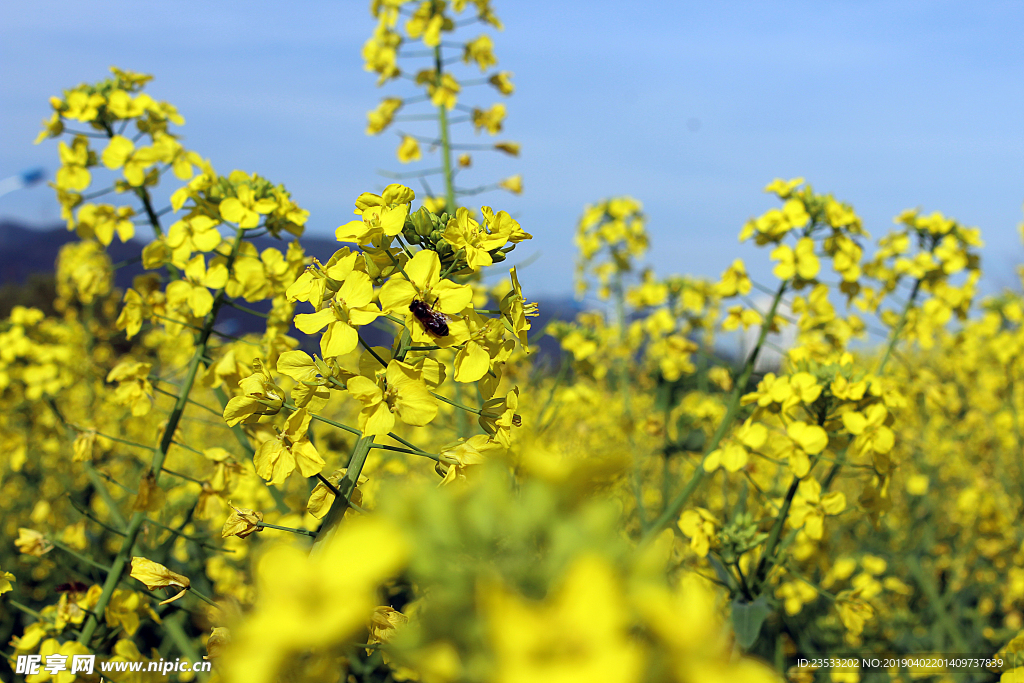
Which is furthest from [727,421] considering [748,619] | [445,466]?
[445,466]

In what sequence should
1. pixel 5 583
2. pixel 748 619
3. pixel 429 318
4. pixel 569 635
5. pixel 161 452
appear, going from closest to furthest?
pixel 569 635 < pixel 429 318 < pixel 5 583 < pixel 161 452 < pixel 748 619

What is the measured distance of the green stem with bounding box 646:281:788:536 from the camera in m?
2.70

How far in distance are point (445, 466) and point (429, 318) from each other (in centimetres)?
32

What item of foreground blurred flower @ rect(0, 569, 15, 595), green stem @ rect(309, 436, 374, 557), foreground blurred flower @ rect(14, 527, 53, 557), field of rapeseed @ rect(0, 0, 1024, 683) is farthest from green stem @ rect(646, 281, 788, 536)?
foreground blurred flower @ rect(14, 527, 53, 557)

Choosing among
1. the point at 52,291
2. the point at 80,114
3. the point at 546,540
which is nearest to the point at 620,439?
the point at 80,114

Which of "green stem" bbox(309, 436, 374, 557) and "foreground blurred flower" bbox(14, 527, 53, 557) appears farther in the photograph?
"foreground blurred flower" bbox(14, 527, 53, 557)

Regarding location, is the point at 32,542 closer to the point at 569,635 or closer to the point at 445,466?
the point at 445,466

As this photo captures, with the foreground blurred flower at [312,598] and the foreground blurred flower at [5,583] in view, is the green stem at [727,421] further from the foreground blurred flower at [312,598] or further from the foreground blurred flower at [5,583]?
the foreground blurred flower at [312,598]

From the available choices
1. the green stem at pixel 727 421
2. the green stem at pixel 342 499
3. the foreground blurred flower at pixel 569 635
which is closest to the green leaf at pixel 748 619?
the green stem at pixel 727 421

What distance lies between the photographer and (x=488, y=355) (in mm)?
1216

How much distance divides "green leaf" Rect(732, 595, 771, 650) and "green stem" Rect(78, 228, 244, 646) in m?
1.95

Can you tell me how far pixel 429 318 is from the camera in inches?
45.9

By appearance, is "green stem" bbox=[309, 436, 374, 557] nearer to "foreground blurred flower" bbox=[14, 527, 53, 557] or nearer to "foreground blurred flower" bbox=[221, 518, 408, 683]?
"foreground blurred flower" bbox=[221, 518, 408, 683]

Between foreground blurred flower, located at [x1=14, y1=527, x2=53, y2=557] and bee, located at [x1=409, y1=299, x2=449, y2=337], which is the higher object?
bee, located at [x1=409, y1=299, x2=449, y2=337]
